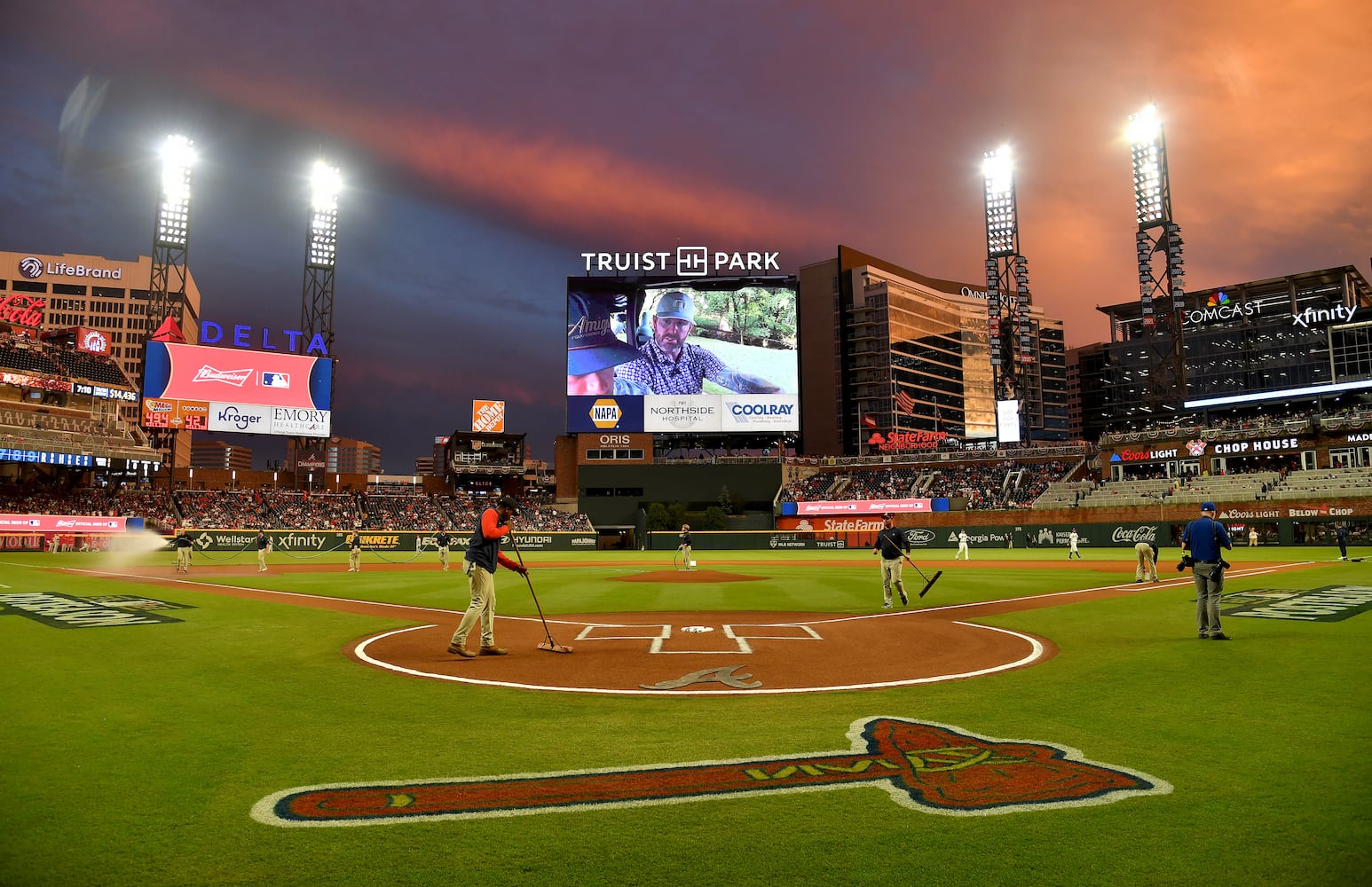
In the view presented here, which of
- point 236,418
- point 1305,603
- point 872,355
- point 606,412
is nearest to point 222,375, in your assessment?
point 236,418

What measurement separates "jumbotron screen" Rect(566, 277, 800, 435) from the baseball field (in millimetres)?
64698

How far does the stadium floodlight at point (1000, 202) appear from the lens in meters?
89.2

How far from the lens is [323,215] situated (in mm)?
81812

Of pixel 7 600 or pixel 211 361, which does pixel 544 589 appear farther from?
pixel 211 361

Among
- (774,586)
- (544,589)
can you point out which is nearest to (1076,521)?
(774,586)

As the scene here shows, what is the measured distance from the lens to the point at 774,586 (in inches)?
1016

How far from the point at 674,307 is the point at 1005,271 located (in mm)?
38940

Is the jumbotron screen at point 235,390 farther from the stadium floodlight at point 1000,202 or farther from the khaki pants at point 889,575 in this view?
the stadium floodlight at point 1000,202

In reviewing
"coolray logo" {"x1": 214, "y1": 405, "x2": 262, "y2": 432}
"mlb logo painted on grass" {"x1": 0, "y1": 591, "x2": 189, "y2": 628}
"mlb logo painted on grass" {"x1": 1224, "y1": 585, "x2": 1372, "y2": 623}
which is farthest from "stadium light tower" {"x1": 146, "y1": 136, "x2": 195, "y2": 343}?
"mlb logo painted on grass" {"x1": 1224, "y1": 585, "x2": 1372, "y2": 623}

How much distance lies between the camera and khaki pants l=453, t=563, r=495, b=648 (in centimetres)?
1178

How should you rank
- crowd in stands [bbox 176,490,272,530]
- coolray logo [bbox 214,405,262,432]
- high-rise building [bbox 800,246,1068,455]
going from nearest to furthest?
crowd in stands [bbox 176,490,272,530]
coolray logo [bbox 214,405,262,432]
high-rise building [bbox 800,246,1068,455]

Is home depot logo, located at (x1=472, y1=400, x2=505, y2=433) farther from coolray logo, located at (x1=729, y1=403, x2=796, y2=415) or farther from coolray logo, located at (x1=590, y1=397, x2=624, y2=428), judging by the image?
coolray logo, located at (x1=729, y1=403, x2=796, y2=415)

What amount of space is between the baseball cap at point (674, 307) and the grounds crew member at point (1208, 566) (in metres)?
68.9

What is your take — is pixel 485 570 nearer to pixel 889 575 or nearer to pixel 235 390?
pixel 889 575
